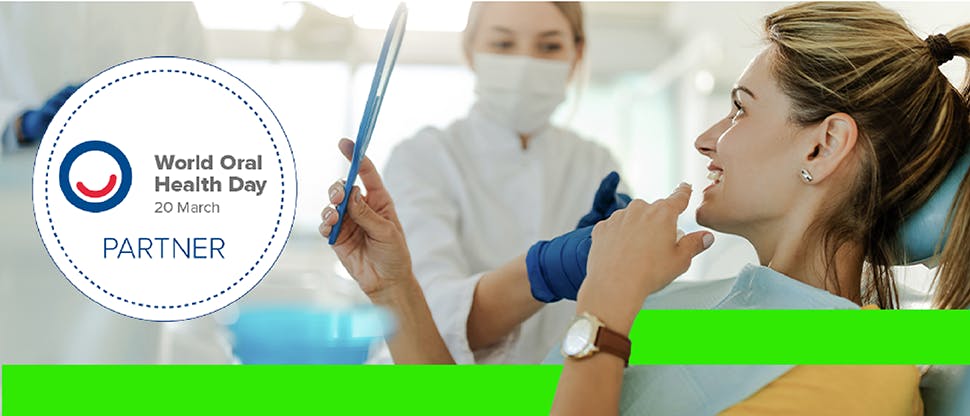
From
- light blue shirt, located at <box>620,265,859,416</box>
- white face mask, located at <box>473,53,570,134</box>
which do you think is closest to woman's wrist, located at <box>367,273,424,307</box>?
light blue shirt, located at <box>620,265,859,416</box>

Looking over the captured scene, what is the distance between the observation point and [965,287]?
3.49ft

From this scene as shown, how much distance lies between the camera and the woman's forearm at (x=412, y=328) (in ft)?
4.16

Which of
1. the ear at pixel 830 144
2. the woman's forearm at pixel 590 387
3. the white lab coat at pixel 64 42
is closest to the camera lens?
the woman's forearm at pixel 590 387

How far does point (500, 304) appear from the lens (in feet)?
4.48

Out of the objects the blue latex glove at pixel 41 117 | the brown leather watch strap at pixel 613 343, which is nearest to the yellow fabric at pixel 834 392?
the brown leather watch strap at pixel 613 343

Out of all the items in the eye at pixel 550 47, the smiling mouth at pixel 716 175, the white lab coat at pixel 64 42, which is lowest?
the smiling mouth at pixel 716 175

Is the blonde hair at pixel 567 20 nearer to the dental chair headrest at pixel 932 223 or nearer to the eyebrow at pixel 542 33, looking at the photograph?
the eyebrow at pixel 542 33

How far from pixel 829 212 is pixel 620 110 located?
2.46 metres

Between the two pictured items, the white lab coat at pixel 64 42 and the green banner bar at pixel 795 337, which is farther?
the white lab coat at pixel 64 42

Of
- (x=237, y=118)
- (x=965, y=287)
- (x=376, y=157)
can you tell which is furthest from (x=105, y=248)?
(x=376, y=157)

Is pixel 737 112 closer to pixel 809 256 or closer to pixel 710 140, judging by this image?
pixel 710 140

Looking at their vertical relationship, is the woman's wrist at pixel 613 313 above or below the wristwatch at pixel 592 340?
above

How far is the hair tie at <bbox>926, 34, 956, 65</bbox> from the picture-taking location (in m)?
1.08

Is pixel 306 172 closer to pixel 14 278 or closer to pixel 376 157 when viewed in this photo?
pixel 376 157
